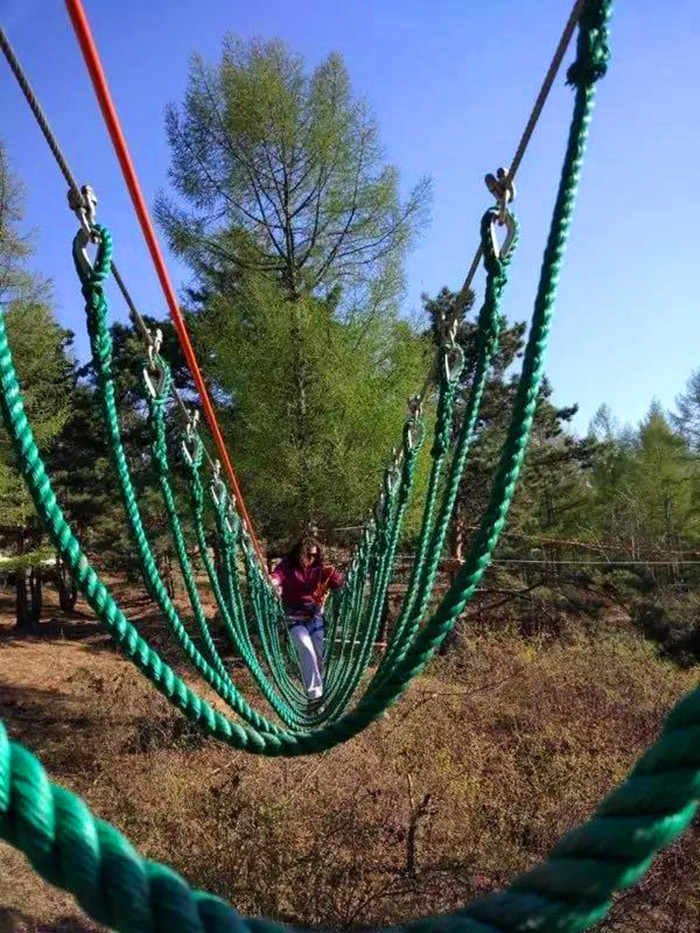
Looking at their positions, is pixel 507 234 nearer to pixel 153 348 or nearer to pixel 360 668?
pixel 153 348

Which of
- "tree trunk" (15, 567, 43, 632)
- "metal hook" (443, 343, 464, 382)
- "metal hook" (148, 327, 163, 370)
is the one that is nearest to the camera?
"metal hook" (148, 327, 163, 370)

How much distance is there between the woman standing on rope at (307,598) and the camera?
3943mm

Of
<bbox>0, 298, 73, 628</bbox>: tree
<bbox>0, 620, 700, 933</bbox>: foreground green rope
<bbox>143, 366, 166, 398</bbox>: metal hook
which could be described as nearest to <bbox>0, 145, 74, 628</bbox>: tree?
<bbox>0, 298, 73, 628</bbox>: tree

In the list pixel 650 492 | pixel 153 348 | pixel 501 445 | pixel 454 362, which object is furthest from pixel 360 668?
pixel 650 492

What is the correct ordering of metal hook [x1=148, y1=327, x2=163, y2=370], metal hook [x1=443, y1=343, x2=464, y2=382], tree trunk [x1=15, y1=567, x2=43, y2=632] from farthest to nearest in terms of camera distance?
tree trunk [x1=15, y1=567, x2=43, y2=632] < metal hook [x1=443, y1=343, x2=464, y2=382] < metal hook [x1=148, y1=327, x2=163, y2=370]

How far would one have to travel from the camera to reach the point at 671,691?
22.8ft

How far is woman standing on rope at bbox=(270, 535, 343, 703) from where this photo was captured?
394cm

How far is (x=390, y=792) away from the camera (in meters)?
5.45

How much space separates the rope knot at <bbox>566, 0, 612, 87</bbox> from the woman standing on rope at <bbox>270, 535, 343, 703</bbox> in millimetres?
3250

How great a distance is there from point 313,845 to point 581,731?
2.59 m

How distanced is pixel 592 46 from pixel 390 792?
542 cm

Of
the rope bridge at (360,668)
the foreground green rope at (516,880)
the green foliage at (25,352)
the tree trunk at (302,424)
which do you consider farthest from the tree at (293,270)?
the foreground green rope at (516,880)

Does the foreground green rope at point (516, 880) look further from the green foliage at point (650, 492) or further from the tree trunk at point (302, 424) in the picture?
the green foliage at point (650, 492)

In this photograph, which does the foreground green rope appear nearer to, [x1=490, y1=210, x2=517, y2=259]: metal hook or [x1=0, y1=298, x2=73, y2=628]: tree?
[x1=490, y1=210, x2=517, y2=259]: metal hook
